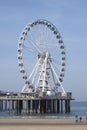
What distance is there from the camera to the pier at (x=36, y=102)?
8475 centimetres

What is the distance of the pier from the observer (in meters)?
84.8

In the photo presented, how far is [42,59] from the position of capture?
8250 cm

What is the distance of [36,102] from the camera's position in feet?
281

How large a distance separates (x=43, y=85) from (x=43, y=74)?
1.71 meters

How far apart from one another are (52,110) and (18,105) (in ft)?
19.0

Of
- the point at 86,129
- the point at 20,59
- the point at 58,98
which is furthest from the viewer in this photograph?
the point at 58,98

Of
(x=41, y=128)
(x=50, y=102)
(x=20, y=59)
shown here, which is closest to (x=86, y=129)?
(x=41, y=128)

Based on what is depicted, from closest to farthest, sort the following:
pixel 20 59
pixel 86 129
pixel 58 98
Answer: pixel 86 129 < pixel 20 59 < pixel 58 98

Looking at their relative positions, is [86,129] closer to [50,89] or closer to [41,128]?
[41,128]

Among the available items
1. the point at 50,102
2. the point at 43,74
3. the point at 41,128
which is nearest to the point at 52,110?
the point at 50,102

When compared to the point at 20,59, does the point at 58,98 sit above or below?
below

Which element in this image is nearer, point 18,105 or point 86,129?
point 86,129

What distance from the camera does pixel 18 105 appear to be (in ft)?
283

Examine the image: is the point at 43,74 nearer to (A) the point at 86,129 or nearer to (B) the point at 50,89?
(B) the point at 50,89
